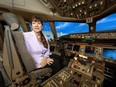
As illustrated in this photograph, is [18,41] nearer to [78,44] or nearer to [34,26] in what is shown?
[34,26]

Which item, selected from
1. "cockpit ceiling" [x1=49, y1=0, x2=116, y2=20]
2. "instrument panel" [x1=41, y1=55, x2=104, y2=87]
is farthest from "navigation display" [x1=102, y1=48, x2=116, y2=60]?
Answer: "cockpit ceiling" [x1=49, y1=0, x2=116, y2=20]

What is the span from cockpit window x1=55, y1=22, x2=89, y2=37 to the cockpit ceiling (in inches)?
11.7

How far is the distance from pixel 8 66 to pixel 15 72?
0.08 metres

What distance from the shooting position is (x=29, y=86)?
3.06 feet

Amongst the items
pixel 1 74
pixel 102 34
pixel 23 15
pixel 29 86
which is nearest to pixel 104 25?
pixel 102 34

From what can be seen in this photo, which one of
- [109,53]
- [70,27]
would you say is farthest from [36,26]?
[70,27]

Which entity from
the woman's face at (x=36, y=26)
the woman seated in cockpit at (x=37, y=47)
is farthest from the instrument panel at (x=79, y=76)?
the woman's face at (x=36, y=26)

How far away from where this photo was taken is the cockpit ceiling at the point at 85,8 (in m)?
1.76

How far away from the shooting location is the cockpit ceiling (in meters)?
1.76

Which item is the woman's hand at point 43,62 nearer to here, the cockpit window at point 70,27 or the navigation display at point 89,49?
the navigation display at point 89,49

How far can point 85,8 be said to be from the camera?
2.07 metres

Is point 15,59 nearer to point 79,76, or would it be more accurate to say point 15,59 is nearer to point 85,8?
point 79,76

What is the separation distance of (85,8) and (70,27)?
864 mm

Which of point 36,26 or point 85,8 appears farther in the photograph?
point 85,8
